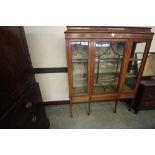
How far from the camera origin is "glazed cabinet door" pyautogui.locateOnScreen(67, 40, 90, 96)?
137cm

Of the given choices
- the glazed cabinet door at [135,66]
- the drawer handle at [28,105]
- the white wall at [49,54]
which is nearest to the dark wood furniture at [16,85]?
the drawer handle at [28,105]

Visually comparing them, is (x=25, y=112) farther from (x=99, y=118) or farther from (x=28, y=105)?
(x=99, y=118)

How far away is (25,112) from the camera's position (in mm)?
1058

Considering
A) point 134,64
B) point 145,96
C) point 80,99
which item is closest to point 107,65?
point 134,64

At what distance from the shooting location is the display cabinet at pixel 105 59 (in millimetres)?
1264

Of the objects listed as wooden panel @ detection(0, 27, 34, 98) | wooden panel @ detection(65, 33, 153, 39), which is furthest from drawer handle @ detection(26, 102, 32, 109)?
wooden panel @ detection(65, 33, 153, 39)

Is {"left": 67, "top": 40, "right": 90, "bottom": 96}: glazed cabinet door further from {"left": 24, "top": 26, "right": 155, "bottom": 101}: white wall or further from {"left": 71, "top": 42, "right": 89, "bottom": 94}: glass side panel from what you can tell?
{"left": 24, "top": 26, "right": 155, "bottom": 101}: white wall

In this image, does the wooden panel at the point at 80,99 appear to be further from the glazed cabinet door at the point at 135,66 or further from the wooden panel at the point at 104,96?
the glazed cabinet door at the point at 135,66

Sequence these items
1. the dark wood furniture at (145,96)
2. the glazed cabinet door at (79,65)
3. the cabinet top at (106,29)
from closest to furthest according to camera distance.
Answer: the cabinet top at (106,29), the glazed cabinet door at (79,65), the dark wood furniture at (145,96)

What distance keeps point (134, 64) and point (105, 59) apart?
533 millimetres

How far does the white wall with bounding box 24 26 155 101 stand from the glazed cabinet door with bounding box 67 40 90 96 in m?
0.29

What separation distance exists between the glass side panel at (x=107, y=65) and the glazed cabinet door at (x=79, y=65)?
17 centimetres
